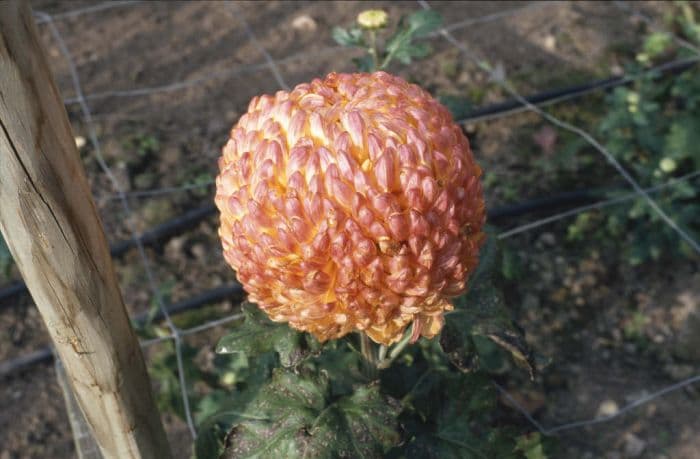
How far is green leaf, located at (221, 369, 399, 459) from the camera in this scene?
1505 millimetres

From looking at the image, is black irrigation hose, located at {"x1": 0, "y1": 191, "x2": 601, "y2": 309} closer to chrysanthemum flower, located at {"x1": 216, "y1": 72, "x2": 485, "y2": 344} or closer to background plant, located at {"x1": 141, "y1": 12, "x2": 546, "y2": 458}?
background plant, located at {"x1": 141, "y1": 12, "x2": 546, "y2": 458}

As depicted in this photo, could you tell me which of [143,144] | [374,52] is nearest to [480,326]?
[374,52]

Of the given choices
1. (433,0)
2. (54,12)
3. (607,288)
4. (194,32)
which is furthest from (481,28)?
(54,12)

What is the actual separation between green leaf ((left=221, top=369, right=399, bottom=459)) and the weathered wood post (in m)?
0.24

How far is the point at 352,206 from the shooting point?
1.21 metres

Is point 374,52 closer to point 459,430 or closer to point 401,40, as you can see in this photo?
point 401,40

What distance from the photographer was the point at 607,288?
329cm

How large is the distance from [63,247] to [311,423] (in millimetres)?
612

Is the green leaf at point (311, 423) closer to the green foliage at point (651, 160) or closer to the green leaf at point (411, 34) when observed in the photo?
the green leaf at point (411, 34)

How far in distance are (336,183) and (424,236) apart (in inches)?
6.7

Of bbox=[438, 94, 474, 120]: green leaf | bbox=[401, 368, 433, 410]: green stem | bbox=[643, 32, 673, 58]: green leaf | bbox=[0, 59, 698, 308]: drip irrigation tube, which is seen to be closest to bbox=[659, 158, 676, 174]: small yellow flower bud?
bbox=[0, 59, 698, 308]: drip irrigation tube

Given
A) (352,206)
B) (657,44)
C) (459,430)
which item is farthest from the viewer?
(657,44)

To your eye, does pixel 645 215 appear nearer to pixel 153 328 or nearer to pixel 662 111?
pixel 662 111

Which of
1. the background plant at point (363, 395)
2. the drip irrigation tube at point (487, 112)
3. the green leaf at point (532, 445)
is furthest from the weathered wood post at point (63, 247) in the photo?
the drip irrigation tube at point (487, 112)
